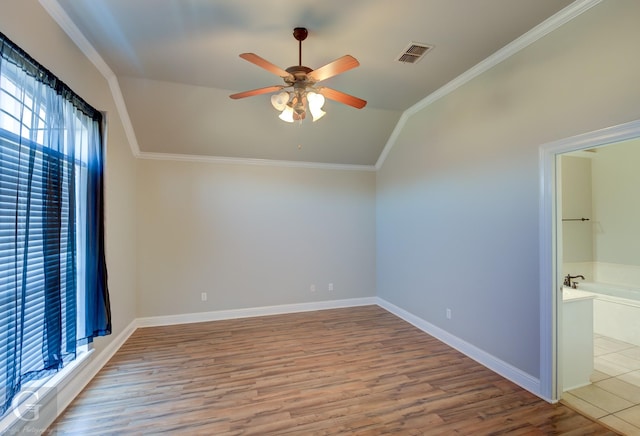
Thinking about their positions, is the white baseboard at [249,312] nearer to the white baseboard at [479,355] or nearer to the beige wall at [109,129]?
the beige wall at [109,129]

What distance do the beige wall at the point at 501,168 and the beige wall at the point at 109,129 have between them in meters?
3.94

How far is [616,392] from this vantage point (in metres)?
2.64

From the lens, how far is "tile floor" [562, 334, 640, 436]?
2.27m

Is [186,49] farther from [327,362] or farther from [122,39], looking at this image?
[327,362]

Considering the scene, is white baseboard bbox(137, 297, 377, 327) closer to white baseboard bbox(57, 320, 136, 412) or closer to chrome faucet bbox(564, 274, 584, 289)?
white baseboard bbox(57, 320, 136, 412)

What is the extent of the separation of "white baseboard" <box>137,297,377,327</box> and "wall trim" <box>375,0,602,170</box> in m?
3.27

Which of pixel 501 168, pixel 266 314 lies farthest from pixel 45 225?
pixel 501 168

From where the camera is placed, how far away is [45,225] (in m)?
2.08

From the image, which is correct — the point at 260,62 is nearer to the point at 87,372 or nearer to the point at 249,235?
the point at 249,235

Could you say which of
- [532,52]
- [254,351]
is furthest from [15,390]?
[532,52]

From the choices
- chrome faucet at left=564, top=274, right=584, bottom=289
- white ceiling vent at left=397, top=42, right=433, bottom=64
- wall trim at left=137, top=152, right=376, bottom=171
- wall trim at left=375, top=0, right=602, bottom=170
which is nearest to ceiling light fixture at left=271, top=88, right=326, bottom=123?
white ceiling vent at left=397, top=42, right=433, bottom=64

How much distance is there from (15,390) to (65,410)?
30.6 inches

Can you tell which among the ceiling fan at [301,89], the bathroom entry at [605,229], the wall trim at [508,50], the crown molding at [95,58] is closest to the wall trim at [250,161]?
the crown molding at [95,58]

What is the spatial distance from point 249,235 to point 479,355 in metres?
3.61
